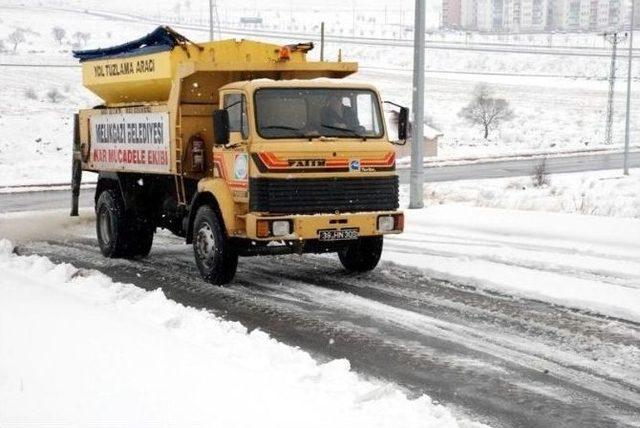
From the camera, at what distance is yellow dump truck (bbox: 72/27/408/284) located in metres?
9.55

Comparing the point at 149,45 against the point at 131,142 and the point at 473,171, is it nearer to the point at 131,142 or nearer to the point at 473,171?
the point at 131,142

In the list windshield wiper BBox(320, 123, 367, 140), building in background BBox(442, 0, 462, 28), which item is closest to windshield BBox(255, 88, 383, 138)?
windshield wiper BBox(320, 123, 367, 140)

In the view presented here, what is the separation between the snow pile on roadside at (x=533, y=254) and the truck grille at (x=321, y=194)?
154 cm

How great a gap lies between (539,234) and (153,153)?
658cm

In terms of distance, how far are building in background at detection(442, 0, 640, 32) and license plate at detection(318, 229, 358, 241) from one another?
131 meters

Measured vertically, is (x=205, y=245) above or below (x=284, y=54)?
below

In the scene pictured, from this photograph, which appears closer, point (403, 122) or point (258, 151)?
point (258, 151)

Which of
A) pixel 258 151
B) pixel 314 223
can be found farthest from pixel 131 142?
pixel 314 223

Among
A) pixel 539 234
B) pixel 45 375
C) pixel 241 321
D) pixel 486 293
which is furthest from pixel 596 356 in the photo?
pixel 539 234

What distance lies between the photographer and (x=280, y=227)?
945cm

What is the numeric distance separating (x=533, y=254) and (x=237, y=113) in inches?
195

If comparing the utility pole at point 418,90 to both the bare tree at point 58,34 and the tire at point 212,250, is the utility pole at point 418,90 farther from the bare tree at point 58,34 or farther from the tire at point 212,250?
the bare tree at point 58,34

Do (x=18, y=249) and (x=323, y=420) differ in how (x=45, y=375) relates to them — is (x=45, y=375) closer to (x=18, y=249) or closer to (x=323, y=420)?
(x=323, y=420)

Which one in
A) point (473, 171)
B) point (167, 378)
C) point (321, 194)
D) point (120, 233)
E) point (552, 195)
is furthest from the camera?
point (473, 171)
